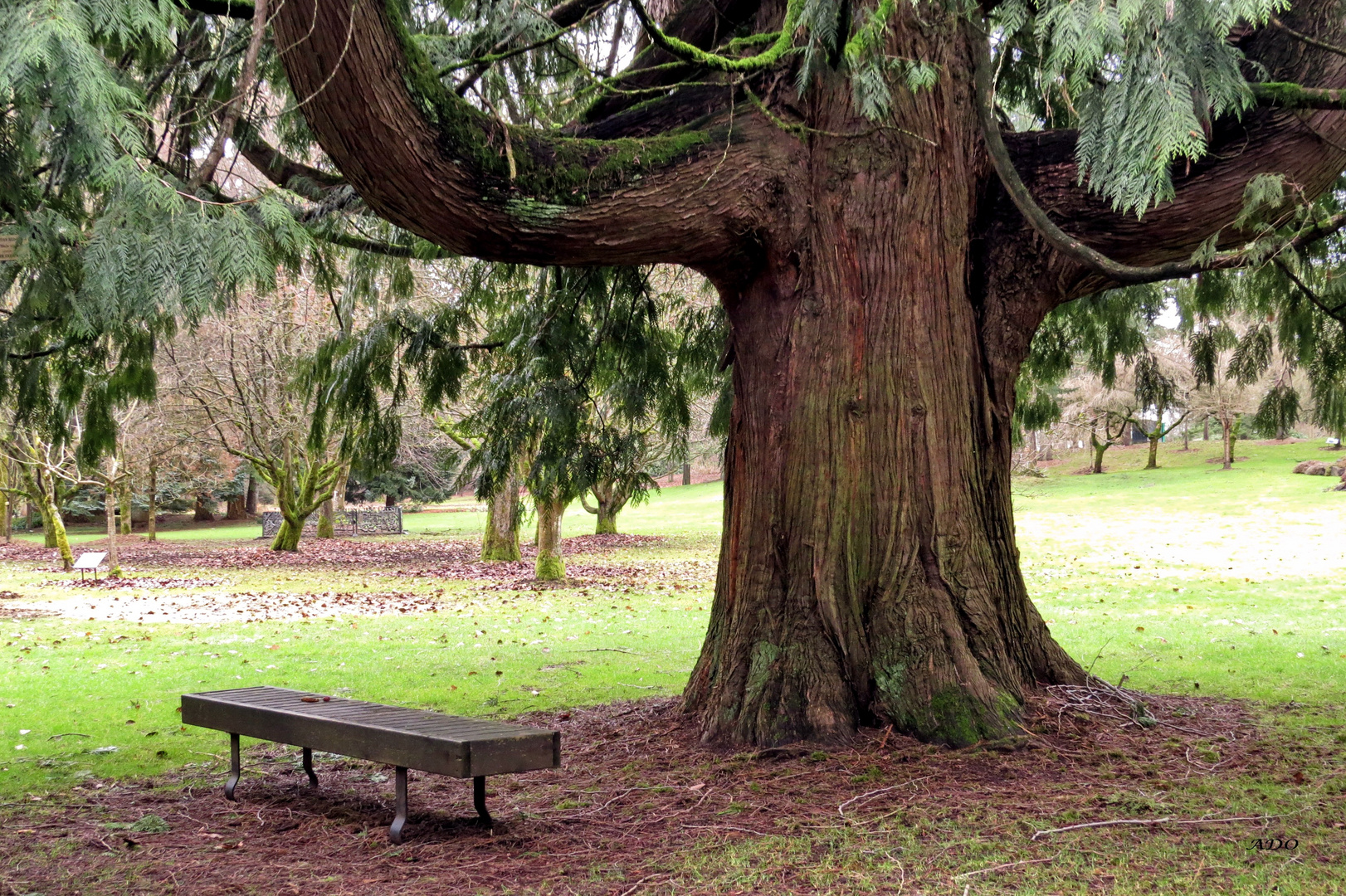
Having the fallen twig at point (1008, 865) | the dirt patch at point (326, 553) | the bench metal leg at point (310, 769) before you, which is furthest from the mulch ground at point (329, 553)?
the fallen twig at point (1008, 865)

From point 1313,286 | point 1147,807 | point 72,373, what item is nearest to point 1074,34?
point 1147,807

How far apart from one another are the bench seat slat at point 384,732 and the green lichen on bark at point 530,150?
2153mm

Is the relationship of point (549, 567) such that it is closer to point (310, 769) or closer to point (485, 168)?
point (310, 769)

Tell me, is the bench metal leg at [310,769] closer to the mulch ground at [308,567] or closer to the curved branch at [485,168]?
the curved branch at [485,168]

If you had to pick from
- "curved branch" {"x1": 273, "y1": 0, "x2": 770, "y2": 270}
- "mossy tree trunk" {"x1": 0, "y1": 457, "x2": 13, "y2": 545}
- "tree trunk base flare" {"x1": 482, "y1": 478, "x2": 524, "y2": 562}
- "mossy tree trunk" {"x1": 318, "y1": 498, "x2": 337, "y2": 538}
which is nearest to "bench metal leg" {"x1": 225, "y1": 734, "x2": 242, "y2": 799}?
"curved branch" {"x1": 273, "y1": 0, "x2": 770, "y2": 270}

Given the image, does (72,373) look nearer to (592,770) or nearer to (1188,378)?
(592,770)

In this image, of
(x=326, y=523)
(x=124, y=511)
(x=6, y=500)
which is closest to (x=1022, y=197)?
(x=326, y=523)

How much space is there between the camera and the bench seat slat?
3723 mm

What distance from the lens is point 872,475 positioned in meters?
5.03

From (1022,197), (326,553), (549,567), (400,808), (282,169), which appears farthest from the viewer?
(326,553)

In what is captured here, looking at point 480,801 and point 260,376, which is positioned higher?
point 260,376

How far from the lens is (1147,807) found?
4.16 metres

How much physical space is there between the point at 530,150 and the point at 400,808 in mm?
2799

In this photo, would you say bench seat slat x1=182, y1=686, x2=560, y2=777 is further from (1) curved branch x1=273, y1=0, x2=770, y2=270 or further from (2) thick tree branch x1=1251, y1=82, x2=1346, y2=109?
(2) thick tree branch x1=1251, y1=82, x2=1346, y2=109
